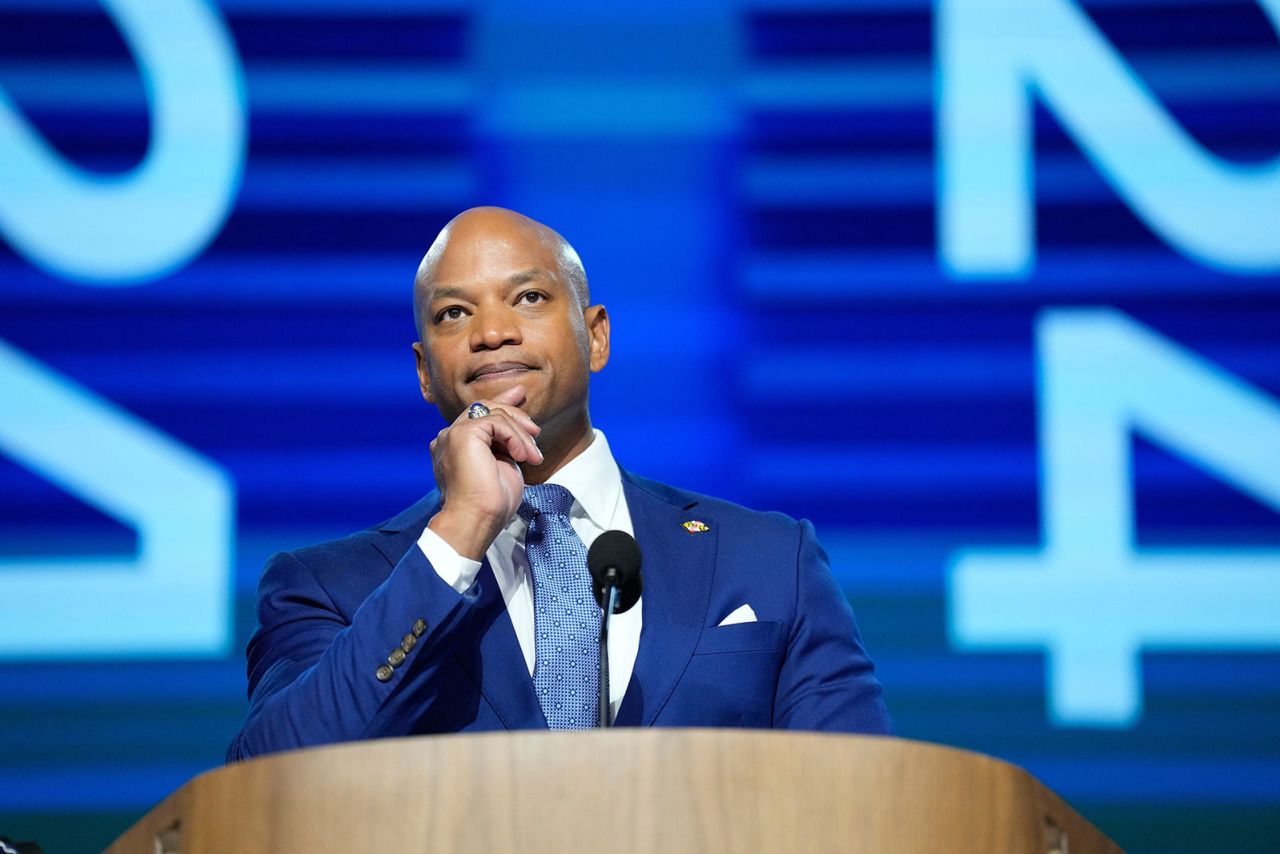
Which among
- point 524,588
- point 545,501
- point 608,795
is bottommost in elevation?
point 608,795

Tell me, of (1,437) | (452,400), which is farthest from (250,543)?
(452,400)

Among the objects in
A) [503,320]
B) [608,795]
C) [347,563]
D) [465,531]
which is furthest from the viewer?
[503,320]

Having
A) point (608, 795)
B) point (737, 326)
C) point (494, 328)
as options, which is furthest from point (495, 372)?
point (608, 795)

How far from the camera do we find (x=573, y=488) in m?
2.68

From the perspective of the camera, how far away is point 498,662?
235cm

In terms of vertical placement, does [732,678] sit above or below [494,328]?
below

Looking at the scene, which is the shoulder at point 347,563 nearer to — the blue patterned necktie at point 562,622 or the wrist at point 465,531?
the blue patterned necktie at point 562,622

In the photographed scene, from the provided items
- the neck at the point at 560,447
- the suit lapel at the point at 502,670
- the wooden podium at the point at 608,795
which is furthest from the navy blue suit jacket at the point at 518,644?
the wooden podium at the point at 608,795

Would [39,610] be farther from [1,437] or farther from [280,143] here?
[280,143]

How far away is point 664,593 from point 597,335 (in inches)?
22.8

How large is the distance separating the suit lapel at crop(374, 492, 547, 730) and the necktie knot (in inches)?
5.1

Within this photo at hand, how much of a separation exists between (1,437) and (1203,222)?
8.23 ft

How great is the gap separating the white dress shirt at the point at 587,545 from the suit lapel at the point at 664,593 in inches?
0.9

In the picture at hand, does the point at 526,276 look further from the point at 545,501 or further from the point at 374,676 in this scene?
the point at 374,676
